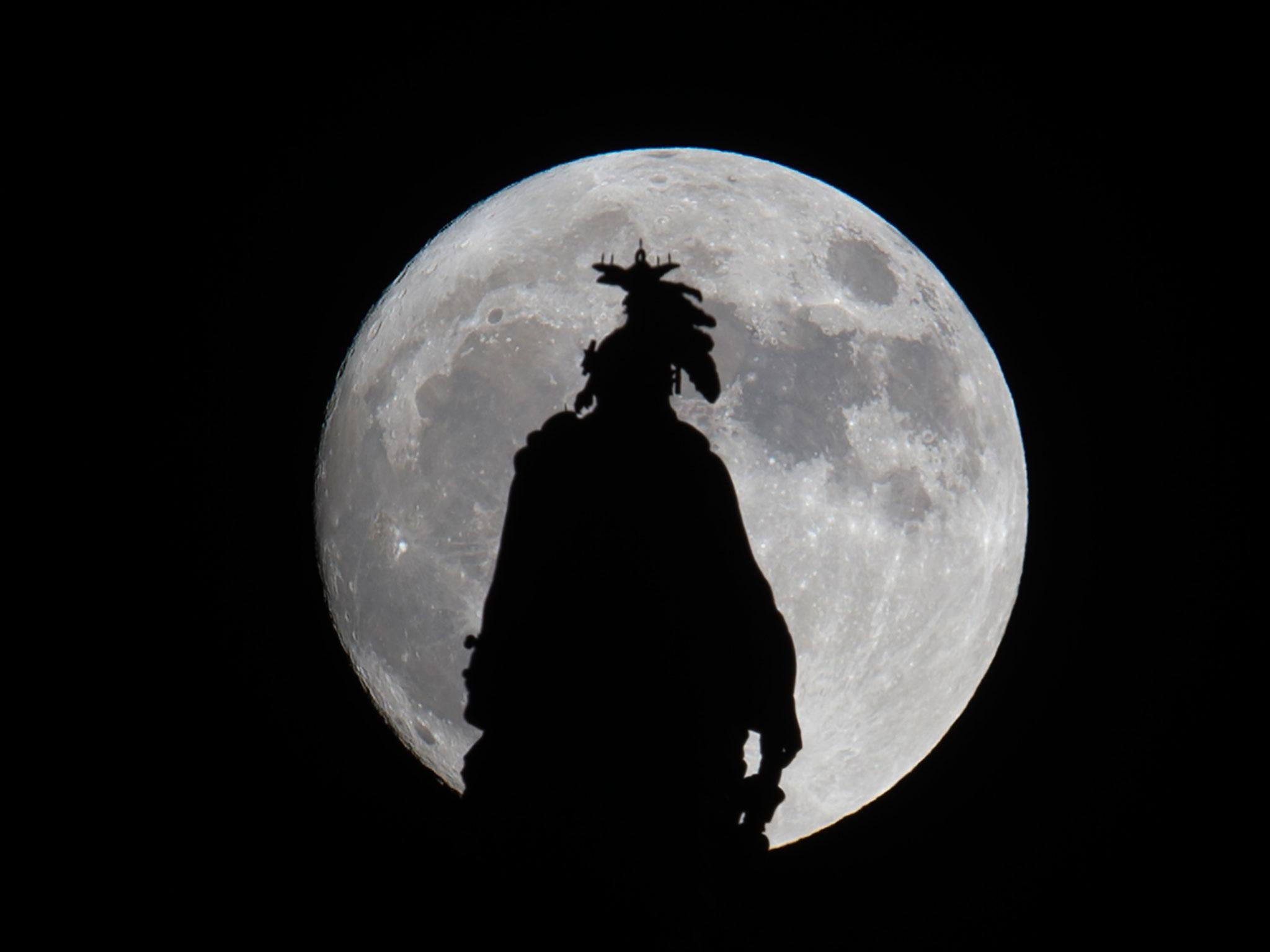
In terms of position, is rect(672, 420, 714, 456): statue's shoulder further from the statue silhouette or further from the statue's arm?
the statue's arm

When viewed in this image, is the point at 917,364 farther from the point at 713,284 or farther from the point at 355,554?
the point at 355,554

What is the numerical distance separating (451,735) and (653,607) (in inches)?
55.7

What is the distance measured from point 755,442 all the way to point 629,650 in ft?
3.52

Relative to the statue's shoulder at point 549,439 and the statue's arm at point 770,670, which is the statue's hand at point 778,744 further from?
the statue's shoulder at point 549,439

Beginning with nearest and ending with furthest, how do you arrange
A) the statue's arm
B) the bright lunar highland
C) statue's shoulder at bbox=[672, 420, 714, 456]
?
the statue's arm, statue's shoulder at bbox=[672, 420, 714, 456], the bright lunar highland

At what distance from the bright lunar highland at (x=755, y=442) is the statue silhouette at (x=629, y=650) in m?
0.08

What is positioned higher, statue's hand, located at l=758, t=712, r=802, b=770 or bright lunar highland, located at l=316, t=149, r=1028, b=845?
bright lunar highland, located at l=316, t=149, r=1028, b=845

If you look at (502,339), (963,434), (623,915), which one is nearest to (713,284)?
(502,339)

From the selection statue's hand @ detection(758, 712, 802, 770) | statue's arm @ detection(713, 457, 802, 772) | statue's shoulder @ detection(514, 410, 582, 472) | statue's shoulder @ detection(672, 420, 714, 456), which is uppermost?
statue's shoulder @ detection(672, 420, 714, 456)

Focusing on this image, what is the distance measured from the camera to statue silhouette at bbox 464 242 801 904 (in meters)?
4.52

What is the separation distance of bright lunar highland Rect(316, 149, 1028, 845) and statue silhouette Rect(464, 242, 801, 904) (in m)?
0.08

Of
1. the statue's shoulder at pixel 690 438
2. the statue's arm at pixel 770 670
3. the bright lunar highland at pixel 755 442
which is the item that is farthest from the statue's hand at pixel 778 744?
the statue's shoulder at pixel 690 438

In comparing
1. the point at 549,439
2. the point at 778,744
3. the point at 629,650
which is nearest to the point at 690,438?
the point at 549,439

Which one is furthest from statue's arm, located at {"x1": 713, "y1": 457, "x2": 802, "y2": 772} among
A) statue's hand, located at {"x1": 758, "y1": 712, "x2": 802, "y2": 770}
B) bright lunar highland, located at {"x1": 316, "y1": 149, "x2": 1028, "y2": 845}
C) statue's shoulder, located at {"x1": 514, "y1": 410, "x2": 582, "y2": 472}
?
statue's shoulder, located at {"x1": 514, "y1": 410, "x2": 582, "y2": 472}
